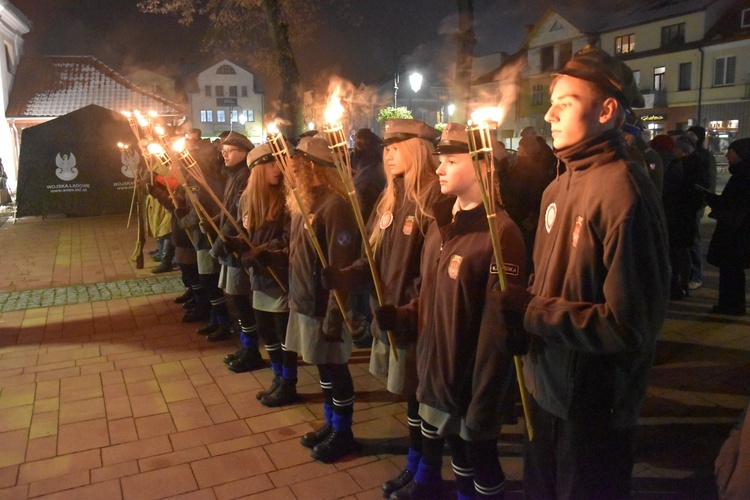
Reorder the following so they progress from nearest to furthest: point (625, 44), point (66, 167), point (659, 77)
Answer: point (66, 167)
point (659, 77)
point (625, 44)

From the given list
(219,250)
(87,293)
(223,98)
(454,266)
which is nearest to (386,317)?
(454,266)

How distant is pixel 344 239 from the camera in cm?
397

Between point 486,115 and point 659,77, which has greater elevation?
point 659,77

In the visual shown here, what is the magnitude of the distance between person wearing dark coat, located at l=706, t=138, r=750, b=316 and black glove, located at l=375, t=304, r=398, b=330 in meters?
5.42

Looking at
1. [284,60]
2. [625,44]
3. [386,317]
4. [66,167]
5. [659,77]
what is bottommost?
[386,317]

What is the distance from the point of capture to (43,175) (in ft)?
56.5

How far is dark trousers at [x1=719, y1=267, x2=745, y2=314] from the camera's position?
7.01 m

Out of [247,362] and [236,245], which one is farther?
[247,362]

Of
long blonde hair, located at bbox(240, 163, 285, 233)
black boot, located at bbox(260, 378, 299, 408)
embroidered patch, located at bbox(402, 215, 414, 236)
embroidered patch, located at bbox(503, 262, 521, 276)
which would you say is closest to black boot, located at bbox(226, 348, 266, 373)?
black boot, located at bbox(260, 378, 299, 408)

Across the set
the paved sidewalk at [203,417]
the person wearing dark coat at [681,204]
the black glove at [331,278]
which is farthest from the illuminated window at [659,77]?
the black glove at [331,278]

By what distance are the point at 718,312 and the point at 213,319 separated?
19.5ft

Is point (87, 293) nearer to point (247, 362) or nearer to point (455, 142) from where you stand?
point (247, 362)

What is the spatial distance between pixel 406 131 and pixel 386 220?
55cm

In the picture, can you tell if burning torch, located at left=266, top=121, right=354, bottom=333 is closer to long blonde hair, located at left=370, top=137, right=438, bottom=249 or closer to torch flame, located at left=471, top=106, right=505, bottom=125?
long blonde hair, located at left=370, top=137, right=438, bottom=249
